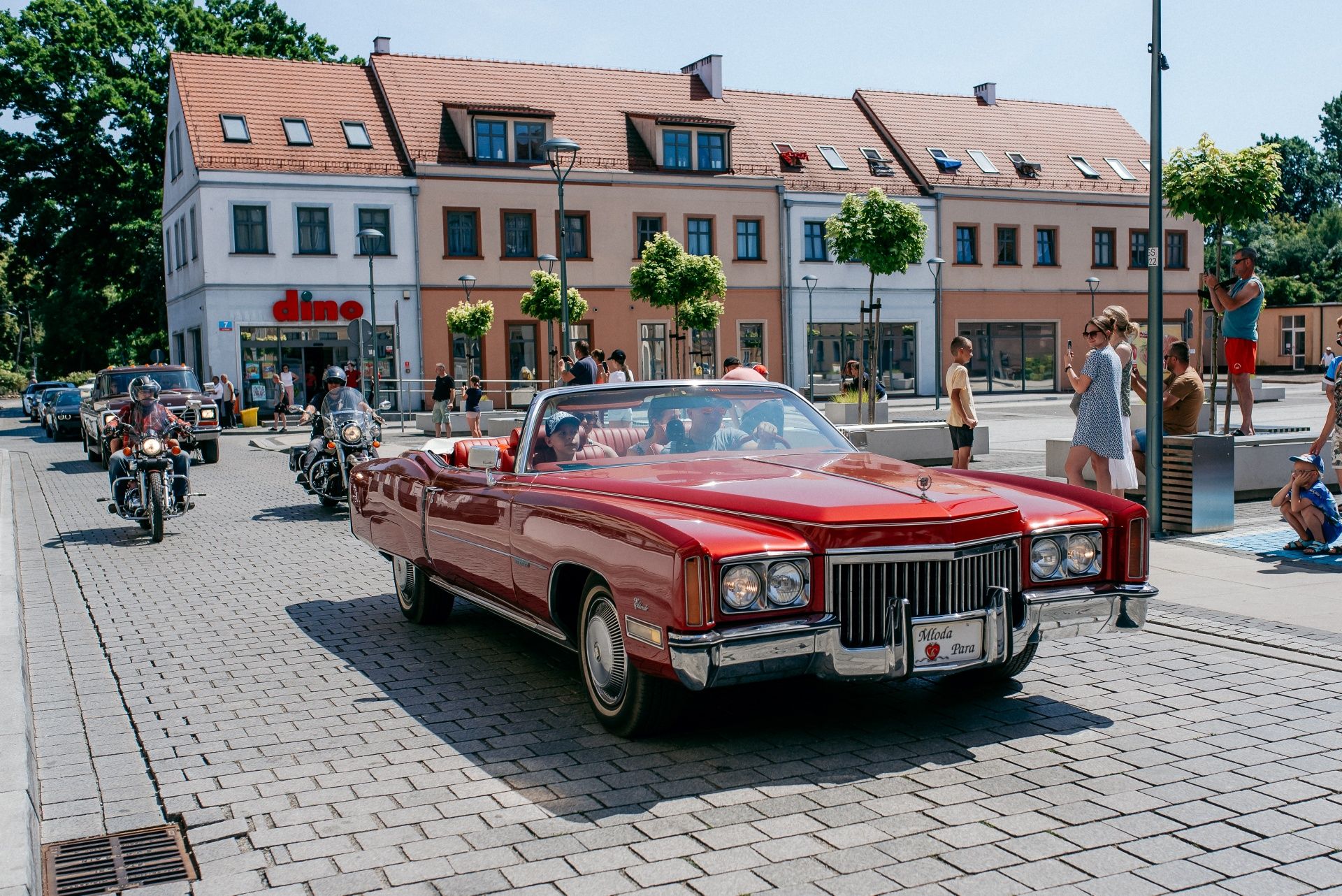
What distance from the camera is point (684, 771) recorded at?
4.99 metres

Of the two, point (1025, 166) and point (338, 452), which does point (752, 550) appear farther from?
point (1025, 166)

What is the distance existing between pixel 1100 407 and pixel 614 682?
5.75 metres

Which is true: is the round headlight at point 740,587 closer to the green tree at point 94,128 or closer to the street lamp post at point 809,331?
the street lamp post at point 809,331

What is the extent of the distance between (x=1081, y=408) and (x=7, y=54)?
4688 cm

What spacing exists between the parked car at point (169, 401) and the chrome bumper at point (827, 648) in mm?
20075

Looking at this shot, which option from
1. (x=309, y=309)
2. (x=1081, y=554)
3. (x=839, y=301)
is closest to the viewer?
(x=1081, y=554)

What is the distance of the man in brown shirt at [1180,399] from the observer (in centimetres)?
1145

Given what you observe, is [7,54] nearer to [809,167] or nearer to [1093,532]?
[809,167]

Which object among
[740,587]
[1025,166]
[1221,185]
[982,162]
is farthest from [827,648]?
[1025,166]

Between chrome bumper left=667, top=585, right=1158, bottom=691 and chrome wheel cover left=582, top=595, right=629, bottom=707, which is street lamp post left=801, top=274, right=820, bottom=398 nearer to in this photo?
chrome wheel cover left=582, top=595, right=629, bottom=707

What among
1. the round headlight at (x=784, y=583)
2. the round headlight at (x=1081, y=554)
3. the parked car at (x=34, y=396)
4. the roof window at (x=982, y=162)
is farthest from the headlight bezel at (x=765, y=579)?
the parked car at (x=34, y=396)

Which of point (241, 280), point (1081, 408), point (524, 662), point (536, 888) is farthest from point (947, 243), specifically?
point (536, 888)

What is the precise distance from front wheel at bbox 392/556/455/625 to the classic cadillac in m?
1.02

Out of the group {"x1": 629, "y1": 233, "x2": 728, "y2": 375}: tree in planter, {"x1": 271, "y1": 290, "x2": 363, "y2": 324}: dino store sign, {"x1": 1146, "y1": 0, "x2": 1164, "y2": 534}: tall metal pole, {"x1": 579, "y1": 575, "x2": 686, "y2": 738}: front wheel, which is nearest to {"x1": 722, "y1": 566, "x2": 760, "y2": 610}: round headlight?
{"x1": 579, "y1": 575, "x2": 686, "y2": 738}: front wheel
